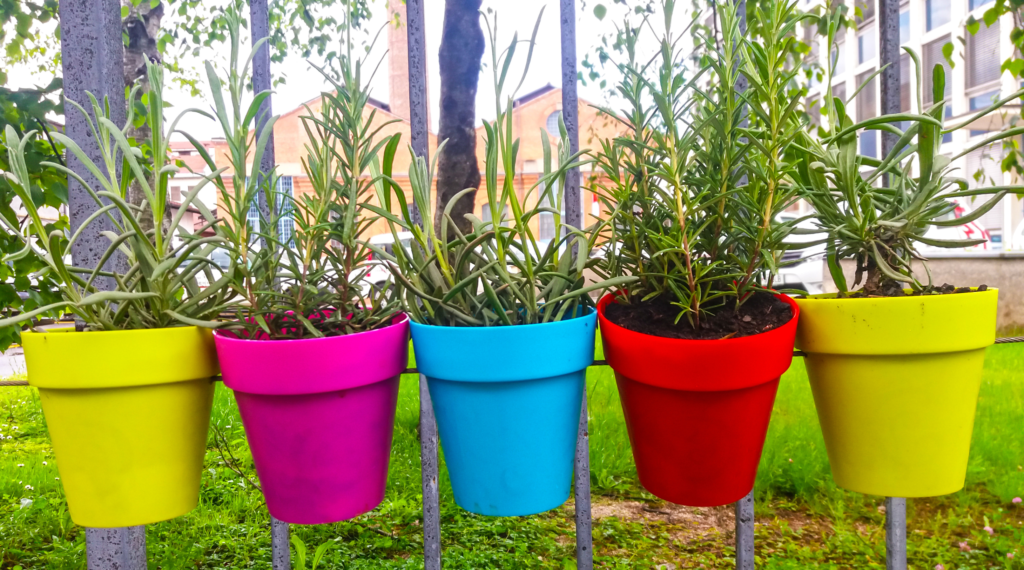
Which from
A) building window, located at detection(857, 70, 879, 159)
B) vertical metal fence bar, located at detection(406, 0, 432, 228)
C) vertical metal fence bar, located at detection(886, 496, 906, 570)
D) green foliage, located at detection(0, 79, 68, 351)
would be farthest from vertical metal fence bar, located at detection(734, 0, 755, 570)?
building window, located at detection(857, 70, 879, 159)

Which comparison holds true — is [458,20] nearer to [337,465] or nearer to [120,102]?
[120,102]

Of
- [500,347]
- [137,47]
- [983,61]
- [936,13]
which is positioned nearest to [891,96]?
[500,347]

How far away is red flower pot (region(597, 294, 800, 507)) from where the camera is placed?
49 centimetres

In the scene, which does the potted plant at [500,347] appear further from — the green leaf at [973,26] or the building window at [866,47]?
the building window at [866,47]

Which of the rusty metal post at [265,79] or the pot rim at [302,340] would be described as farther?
the rusty metal post at [265,79]

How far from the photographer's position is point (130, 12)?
169cm

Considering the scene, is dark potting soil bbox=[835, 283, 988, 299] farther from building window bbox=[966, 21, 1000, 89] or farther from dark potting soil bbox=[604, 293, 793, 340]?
building window bbox=[966, 21, 1000, 89]

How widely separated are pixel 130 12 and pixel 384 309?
1647 millimetres

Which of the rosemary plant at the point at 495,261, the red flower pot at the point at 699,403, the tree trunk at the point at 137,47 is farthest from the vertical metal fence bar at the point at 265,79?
the tree trunk at the point at 137,47

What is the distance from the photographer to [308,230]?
562mm

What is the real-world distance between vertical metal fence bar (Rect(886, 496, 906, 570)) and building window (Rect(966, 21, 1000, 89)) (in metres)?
12.0

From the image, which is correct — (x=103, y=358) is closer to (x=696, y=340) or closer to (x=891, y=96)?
(x=696, y=340)

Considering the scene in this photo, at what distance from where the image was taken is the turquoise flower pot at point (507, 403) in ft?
1.61

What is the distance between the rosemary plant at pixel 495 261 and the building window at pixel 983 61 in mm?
12247
